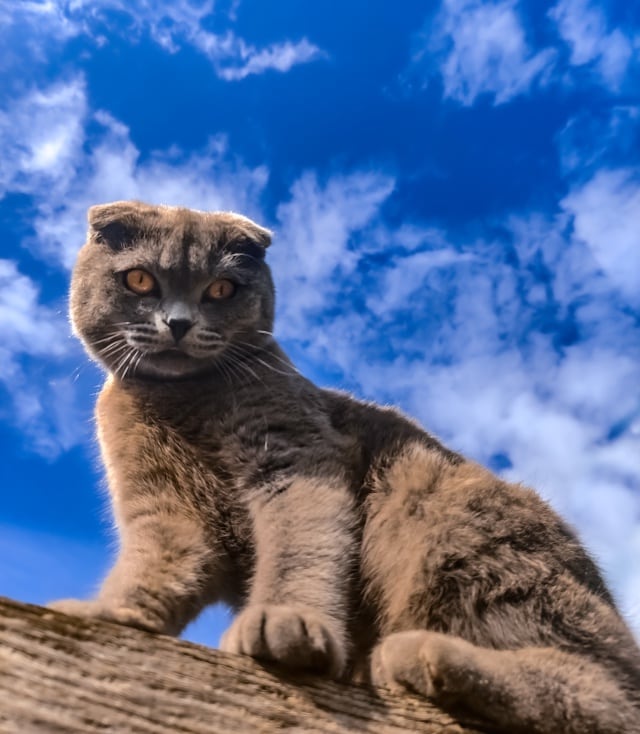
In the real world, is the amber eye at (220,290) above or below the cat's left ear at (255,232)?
below

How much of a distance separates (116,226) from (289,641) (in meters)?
1.68

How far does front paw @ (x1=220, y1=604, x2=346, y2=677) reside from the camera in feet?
5.11

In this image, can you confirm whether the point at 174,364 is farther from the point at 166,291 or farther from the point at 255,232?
the point at 255,232

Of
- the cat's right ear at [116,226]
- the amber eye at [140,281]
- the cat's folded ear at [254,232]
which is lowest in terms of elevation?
the amber eye at [140,281]

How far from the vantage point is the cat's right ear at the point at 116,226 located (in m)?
2.75

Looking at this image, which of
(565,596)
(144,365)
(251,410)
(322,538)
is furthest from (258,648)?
(144,365)

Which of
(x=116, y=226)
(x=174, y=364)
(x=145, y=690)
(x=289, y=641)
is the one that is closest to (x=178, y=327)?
(x=174, y=364)

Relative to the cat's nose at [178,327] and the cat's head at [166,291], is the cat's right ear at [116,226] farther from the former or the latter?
the cat's nose at [178,327]

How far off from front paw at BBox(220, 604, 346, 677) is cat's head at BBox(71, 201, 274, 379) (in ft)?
3.41

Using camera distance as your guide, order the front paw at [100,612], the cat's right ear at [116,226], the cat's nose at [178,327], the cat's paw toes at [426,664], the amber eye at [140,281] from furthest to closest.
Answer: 1. the cat's right ear at [116,226]
2. the amber eye at [140,281]
3. the cat's nose at [178,327]
4. the cat's paw toes at [426,664]
5. the front paw at [100,612]

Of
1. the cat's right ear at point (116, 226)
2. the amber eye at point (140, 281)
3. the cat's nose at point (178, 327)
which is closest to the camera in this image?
the cat's nose at point (178, 327)

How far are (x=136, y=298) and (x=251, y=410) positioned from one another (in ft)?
1.77

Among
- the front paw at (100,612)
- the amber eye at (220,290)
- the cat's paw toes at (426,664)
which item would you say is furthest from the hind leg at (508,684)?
the amber eye at (220,290)

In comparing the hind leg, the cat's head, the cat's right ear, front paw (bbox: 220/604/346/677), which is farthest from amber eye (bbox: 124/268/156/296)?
the hind leg
